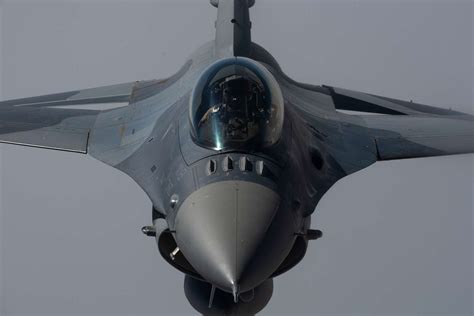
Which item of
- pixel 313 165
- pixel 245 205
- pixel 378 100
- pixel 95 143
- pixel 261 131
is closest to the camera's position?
pixel 245 205

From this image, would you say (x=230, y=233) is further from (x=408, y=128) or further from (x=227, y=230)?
(x=408, y=128)

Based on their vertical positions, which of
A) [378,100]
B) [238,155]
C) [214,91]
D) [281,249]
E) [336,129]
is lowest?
[281,249]

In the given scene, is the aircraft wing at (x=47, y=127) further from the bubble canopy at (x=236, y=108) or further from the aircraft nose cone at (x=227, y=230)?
the aircraft nose cone at (x=227, y=230)

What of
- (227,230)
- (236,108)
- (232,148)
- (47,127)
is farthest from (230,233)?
(47,127)

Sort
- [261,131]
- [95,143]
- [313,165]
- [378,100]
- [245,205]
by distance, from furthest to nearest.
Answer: [378,100] → [95,143] → [313,165] → [261,131] → [245,205]

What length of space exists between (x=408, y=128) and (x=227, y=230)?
732 centimetres

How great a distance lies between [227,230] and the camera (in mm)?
12023

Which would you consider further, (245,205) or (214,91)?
(214,91)

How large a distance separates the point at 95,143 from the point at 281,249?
5736mm

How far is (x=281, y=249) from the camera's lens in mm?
12500

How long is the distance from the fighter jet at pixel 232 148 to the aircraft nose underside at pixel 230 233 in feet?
0.05

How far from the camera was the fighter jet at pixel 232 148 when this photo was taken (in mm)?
12266

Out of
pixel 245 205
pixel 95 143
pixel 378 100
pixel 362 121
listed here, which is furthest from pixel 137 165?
pixel 378 100

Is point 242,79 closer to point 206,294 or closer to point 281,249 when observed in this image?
point 281,249
